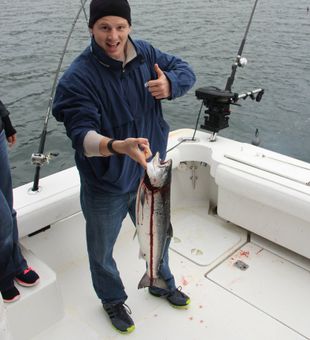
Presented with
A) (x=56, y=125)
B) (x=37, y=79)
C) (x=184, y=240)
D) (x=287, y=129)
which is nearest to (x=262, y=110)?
(x=287, y=129)

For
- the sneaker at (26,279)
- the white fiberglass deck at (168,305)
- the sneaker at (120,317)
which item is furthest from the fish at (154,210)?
the sneaker at (26,279)

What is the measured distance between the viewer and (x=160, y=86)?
2.10m

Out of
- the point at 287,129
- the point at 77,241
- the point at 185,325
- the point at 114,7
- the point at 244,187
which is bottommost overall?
the point at 287,129

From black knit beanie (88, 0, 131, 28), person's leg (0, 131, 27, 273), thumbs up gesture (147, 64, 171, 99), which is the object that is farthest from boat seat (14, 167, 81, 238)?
black knit beanie (88, 0, 131, 28)

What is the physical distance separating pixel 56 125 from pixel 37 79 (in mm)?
1981

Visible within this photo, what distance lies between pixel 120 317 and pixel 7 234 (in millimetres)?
975

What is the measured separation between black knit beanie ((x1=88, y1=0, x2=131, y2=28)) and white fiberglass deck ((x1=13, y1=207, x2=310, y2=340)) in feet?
5.38

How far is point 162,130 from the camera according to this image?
240 cm

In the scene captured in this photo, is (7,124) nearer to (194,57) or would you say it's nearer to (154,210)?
(154,210)

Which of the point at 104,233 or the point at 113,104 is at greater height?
the point at 113,104

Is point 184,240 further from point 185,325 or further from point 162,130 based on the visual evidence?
point 162,130

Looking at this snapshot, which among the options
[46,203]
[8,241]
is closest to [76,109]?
[8,241]

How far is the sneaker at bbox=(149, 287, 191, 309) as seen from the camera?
2.92 m

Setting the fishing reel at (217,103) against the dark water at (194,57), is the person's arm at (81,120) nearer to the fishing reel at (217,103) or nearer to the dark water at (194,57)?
the fishing reel at (217,103)
